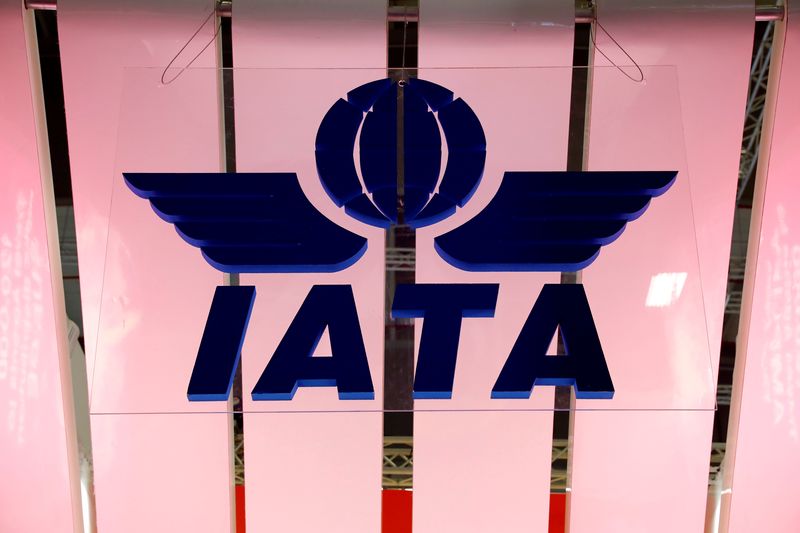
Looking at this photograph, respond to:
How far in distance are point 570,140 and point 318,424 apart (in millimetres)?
1799

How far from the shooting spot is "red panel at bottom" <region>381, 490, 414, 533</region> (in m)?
3.70

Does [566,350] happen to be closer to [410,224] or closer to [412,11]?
[410,224]

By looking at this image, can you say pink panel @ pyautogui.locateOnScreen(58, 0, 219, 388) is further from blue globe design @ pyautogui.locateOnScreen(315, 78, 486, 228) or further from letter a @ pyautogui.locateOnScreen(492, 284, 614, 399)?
letter a @ pyautogui.locateOnScreen(492, 284, 614, 399)

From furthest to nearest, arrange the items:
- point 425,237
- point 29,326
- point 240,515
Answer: point 240,515
point 29,326
point 425,237

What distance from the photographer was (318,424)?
11.4 ft

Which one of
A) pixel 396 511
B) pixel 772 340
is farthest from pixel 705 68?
pixel 396 511

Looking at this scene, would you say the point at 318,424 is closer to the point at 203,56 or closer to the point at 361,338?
the point at 361,338

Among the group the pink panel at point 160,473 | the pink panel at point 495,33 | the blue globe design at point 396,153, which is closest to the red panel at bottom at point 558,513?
the pink panel at point 160,473

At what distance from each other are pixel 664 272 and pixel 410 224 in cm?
89

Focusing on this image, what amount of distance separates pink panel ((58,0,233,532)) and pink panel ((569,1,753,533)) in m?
1.44

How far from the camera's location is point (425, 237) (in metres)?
2.49

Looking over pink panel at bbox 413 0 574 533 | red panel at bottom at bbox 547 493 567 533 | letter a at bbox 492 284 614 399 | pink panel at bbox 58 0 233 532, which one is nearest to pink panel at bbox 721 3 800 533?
red panel at bottom at bbox 547 493 567 533

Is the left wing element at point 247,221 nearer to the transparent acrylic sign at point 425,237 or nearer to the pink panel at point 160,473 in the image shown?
the transparent acrylic sign at point 425,237

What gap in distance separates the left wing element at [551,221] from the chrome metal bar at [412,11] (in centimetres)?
99
